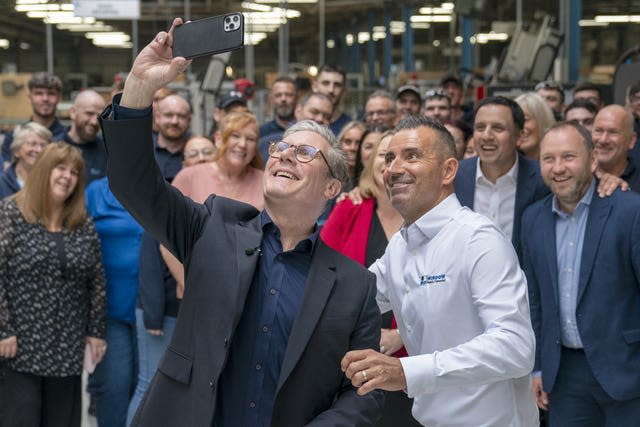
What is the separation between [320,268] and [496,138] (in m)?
2.01

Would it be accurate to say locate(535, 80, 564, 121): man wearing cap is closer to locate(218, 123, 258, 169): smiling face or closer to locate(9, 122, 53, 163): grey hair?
locate(218, 123, 258, 169): smiling face

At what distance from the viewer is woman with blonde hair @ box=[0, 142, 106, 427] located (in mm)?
4309

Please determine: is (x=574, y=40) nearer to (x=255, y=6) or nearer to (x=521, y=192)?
(x=255, y=6)

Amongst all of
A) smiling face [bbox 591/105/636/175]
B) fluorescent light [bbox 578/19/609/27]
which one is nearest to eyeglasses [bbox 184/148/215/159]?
smiling face [bbox 591/105/636/175]

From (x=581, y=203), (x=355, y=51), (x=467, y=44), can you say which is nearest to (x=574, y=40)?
(x=467, y=44)

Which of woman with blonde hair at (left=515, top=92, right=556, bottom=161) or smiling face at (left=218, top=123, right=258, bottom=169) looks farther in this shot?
woman with blonde hair at (left=515, top=92, right=556, bottom=161)

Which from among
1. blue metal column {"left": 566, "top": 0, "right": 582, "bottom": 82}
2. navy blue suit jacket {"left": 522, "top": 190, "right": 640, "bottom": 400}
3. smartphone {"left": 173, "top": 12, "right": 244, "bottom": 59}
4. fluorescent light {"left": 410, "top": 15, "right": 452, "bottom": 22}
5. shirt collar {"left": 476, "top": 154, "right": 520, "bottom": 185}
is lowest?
navy blue suit jacket {"left": 522, "top": 190, "right": 640, "bottom": 400}

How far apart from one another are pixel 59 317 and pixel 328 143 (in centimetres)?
243

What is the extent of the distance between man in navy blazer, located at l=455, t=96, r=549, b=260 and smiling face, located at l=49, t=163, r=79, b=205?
6.23 feet

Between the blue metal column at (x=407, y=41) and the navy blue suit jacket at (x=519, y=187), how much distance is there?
1211cm

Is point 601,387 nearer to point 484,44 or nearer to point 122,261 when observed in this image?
point 122,261

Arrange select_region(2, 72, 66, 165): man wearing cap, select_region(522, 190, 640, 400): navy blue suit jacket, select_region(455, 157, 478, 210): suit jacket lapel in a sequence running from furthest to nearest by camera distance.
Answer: select_region(2, 72, 66, 165): man wearing cap → select_region(455, 157, 478, 210): suit jacket lapel → select_region(522, 190, 640, 400): navy blue suit jacket

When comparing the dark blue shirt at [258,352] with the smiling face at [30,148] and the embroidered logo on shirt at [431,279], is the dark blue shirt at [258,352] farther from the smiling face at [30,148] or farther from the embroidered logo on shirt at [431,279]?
the smiling face at [30,148]

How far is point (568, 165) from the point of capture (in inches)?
141
